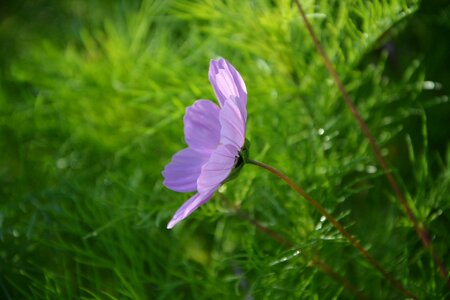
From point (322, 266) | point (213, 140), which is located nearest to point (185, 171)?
point (213, 140)

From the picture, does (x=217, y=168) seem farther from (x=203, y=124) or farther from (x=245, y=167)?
(x=245, y=167)

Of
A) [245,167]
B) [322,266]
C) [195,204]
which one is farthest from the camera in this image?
[245,167]

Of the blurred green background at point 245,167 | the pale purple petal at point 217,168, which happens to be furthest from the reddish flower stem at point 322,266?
the pale purple petal at point 217,168

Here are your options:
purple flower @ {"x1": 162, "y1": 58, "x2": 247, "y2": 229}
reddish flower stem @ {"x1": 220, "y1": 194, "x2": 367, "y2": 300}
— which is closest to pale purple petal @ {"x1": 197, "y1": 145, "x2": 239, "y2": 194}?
purple flower @ {"x1": 162, "y1": 58, "x2": 247, "y2": 229}

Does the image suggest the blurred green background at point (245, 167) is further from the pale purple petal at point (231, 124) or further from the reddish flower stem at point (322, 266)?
the pale purple petal at point (231, 124)

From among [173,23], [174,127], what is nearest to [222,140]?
[174,127]

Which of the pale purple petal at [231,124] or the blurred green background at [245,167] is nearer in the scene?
the pale purple petal at [231,124]
